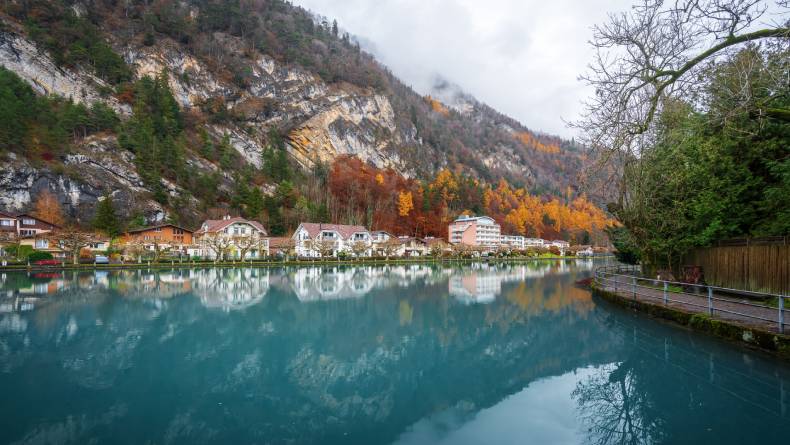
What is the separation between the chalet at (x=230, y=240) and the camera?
143 feet

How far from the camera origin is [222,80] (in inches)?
3607

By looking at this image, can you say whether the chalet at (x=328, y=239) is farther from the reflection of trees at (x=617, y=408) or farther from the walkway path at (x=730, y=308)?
the reflection of trees at (x=617, y=408)

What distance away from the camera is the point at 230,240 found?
147ft

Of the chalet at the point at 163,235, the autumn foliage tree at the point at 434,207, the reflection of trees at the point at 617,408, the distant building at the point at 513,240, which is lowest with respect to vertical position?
the reflection of trees at the point at 617,408

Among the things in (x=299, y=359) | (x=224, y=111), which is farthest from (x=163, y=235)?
(x=299, y=359)

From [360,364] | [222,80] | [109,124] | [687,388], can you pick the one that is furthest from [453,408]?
[222,80]

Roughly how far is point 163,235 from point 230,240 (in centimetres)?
1242

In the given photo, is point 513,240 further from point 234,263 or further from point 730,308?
point 730,308

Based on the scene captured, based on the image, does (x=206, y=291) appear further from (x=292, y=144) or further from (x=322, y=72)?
(x=322, y=72)

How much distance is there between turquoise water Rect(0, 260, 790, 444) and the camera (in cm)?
503

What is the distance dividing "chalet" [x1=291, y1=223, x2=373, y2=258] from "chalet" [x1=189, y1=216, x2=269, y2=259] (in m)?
5.02

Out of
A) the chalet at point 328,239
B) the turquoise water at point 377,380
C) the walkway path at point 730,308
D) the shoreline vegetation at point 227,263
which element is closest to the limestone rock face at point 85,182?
the shoreline vegetation at point 227,263

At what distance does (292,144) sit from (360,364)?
8884 cm

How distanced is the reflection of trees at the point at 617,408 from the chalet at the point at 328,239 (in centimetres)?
4362
